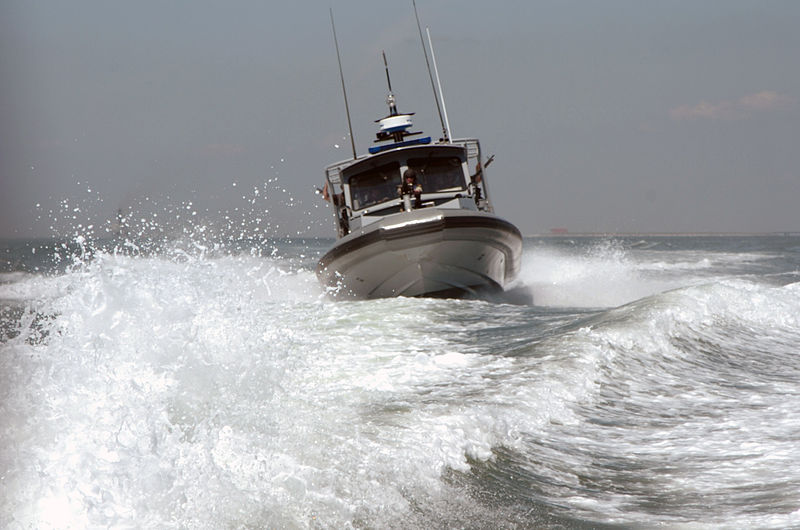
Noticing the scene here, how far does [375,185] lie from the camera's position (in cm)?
1107

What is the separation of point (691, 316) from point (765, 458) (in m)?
3.96

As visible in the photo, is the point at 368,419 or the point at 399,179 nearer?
the point at 368,419

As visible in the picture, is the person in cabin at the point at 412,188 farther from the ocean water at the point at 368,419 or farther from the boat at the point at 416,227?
the ocean water at the point at 368,419

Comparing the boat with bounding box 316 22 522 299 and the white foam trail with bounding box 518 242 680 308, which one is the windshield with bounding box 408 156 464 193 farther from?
the white foam trail with bounding box 518 242 680 308

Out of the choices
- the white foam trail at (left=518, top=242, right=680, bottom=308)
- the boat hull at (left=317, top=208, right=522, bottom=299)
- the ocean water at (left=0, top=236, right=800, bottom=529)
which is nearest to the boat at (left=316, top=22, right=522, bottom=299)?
the boat hull at (left=317, top=208, right=522, bottom=299)

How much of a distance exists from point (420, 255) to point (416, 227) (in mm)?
442

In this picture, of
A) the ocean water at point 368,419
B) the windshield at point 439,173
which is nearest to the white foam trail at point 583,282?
the windshield at point 439,173

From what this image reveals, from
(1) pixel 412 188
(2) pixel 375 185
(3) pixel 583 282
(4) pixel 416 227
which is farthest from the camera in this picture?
(3) pixel 583 282

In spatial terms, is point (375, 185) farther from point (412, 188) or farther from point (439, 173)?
point (439, 173)

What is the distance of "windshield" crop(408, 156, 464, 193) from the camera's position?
10984 mm

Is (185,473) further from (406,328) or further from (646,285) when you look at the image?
(646,285)

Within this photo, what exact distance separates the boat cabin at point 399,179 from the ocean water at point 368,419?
150 inches

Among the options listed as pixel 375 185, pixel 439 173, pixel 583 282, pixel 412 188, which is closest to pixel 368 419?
pixel 412 188

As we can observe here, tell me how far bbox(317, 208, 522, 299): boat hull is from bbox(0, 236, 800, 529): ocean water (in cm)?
240
